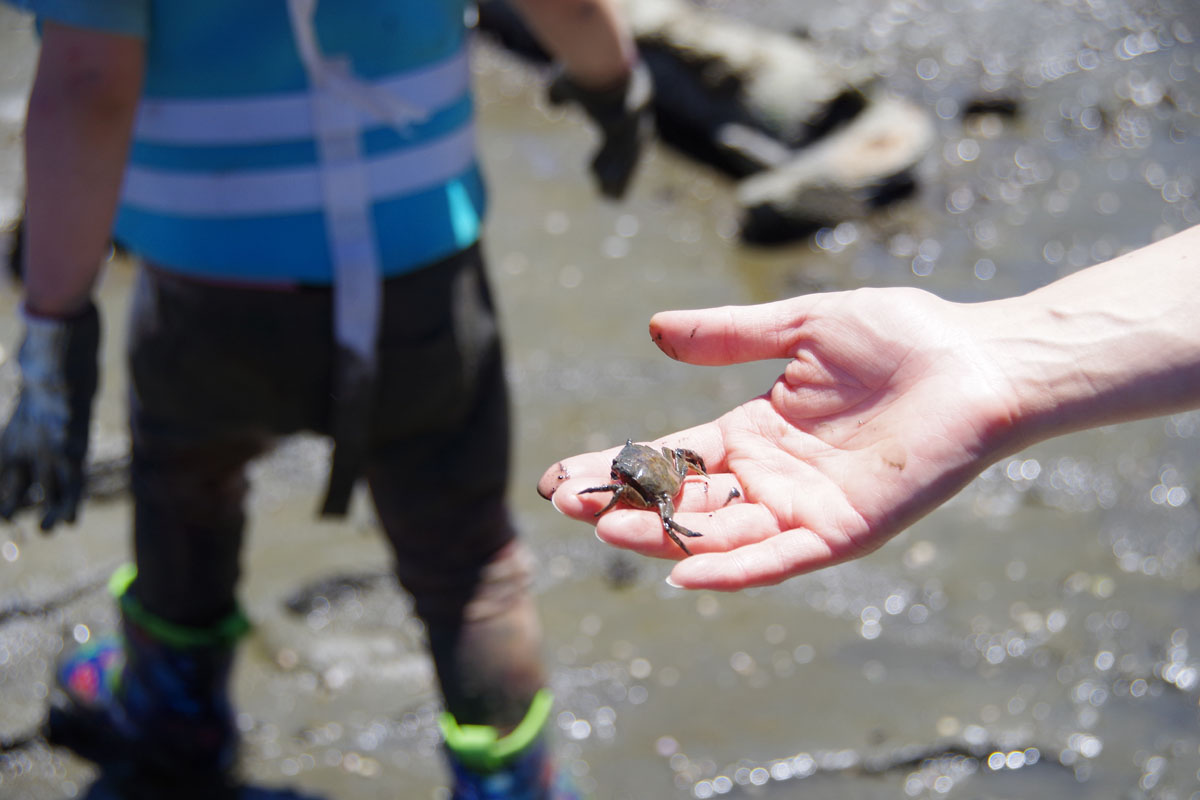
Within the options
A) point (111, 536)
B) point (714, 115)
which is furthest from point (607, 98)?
point (714, 115)

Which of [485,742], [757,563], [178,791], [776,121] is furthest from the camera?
[776,121]

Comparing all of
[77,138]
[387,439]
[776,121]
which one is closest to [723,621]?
[387,439]

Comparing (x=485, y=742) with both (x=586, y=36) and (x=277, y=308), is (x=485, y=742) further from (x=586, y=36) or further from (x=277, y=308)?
(x=586, y=36)

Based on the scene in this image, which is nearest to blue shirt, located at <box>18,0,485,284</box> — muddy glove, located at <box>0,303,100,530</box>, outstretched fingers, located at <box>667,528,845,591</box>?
muddy glove, located at <box>0,303,100,530</box>

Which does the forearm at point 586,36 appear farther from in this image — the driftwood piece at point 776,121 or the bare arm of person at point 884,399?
the driftwood piece at point 776,121

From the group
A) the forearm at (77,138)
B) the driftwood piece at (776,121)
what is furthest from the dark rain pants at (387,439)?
the driftwood piece at (776,121)

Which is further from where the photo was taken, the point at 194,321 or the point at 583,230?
the point at 583,230

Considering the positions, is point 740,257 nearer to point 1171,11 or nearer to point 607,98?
point 607,98
